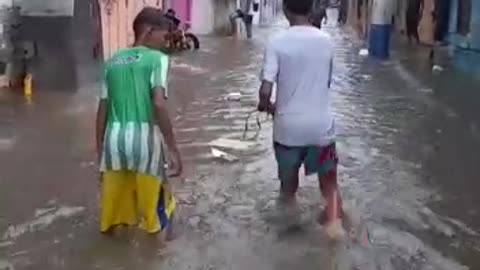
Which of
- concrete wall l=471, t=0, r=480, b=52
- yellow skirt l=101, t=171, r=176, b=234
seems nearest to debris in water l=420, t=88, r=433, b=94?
concrete wall l=471, t=0, r=480, b=52

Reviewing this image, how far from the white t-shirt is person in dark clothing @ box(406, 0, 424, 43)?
2317 cm

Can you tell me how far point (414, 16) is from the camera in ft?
95.3

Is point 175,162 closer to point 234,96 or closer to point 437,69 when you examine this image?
point 234,96

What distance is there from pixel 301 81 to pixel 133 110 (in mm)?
1081

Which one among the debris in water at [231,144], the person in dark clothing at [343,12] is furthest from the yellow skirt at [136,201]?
the person in dark clothing at [343,12]

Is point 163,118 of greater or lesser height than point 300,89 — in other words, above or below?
below

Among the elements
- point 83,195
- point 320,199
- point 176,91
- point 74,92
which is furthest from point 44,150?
point 176,91

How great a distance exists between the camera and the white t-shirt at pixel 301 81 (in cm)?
622

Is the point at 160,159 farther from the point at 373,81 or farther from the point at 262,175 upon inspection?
the point at 373,81

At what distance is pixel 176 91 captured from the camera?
1528 centimetres

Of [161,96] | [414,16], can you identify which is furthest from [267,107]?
[414,16]

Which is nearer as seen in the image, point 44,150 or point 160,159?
point 160,159

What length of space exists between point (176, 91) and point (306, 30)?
9158 mm

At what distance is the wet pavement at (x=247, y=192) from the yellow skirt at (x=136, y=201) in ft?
0.49
